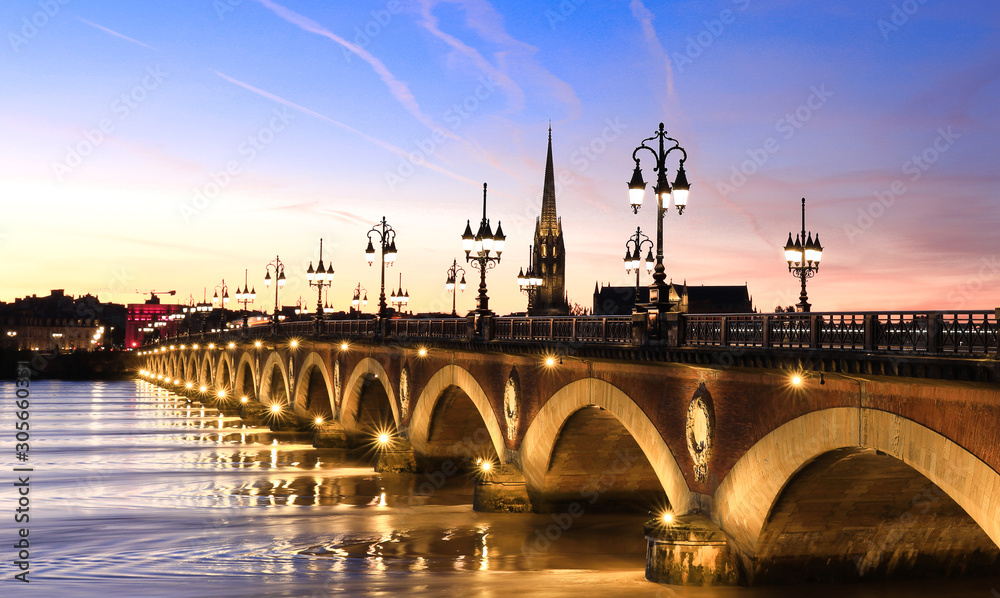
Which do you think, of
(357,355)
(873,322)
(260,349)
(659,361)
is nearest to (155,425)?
(260,349)

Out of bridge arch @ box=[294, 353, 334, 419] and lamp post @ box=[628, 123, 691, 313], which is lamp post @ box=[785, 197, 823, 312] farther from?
bridge arch @ box=[294, 353, 334, 419]

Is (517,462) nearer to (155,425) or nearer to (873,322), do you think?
(873,322)

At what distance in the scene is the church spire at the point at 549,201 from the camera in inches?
5438

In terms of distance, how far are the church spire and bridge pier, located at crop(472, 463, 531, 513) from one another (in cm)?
10653

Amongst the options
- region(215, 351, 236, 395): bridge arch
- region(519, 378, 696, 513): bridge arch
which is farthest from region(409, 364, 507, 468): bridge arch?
region(215, 351, 236, 395): bridge arch

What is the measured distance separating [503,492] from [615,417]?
17.6 feet

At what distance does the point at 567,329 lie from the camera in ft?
90.9

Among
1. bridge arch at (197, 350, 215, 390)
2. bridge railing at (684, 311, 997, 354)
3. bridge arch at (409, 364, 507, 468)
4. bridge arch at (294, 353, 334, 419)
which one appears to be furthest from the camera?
bridge arch at (197, 350, 215, 390)

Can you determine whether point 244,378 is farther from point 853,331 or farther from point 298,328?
point 853,331

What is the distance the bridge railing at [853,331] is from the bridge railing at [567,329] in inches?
130

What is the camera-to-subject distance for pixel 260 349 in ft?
254

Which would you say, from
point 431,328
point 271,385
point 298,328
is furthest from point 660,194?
point 271,385

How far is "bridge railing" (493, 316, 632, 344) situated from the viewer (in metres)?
25.0

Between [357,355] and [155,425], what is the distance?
28.2 metres
